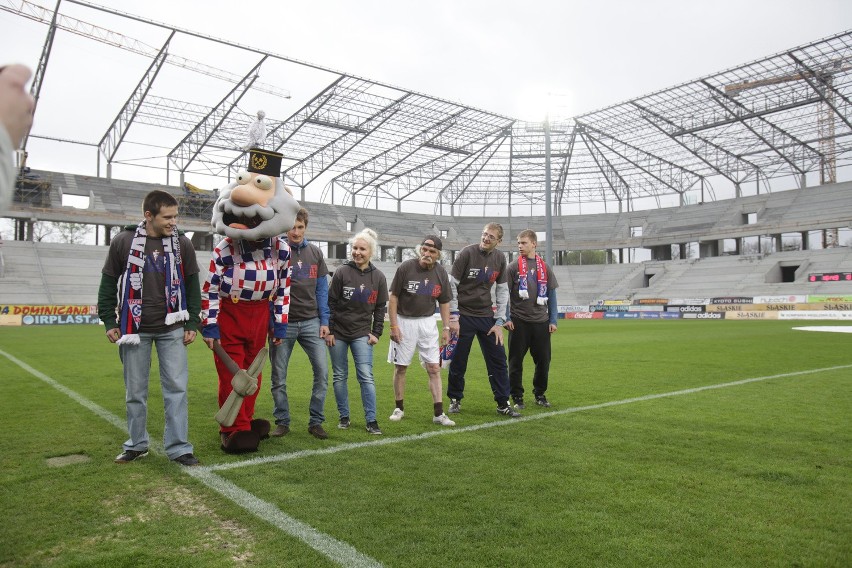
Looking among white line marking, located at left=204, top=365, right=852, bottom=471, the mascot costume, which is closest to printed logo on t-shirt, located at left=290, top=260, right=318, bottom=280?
the mascot costume

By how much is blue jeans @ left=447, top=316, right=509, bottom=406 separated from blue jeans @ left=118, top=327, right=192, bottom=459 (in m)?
3.03

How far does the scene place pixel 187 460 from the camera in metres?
4.39

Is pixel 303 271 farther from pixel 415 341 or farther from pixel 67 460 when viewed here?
pixel 67 460

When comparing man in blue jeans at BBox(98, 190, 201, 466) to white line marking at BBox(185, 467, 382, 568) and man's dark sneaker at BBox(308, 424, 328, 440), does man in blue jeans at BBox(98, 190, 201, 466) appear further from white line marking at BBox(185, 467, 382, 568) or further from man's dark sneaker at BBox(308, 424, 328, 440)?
man's dark sneaker at BBox(308, 424, 328, 440)

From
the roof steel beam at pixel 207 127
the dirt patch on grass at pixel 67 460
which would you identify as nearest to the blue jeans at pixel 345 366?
the dirt patch on grass at pixel 67 460

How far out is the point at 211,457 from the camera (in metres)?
4.62

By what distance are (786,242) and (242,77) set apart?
145 ft

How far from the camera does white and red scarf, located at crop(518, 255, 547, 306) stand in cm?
706

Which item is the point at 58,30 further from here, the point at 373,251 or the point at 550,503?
the point at 550,503

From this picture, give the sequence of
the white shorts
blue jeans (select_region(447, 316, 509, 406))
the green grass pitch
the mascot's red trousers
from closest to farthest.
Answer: the green grass pitch
the mascot's red trousers
the white shorts
blue jeans (select_region(447, 316, 509, 406))

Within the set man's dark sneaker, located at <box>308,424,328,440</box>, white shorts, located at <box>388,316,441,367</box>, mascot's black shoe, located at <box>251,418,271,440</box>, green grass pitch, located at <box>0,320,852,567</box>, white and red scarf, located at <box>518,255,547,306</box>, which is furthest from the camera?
white and red scarf, located at <box>518,255,547,306</box>

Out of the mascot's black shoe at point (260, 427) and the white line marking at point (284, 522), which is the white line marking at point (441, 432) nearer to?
the white line marking at point (284, 522)

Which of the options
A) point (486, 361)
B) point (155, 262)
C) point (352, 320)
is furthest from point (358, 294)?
point (155, 262)

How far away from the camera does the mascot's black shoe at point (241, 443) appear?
4703 mm
